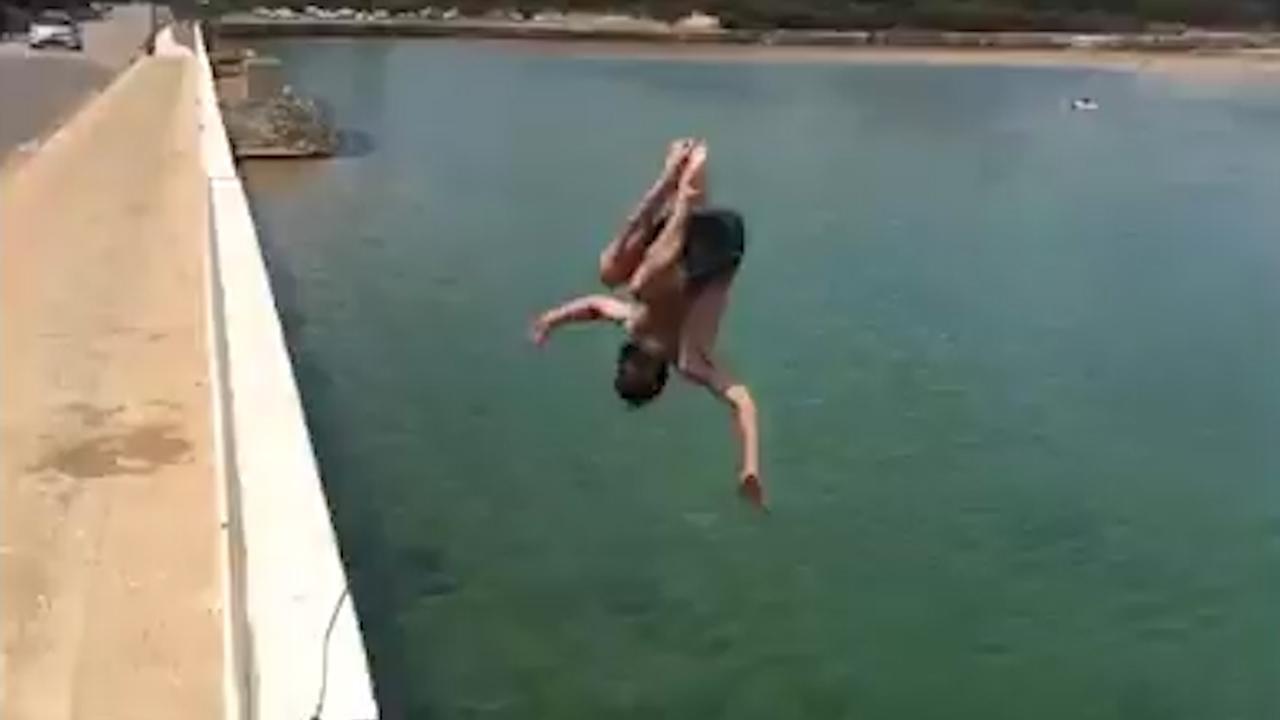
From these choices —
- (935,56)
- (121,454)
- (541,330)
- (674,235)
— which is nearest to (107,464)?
(121,454)

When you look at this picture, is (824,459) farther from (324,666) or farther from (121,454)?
(324,666)

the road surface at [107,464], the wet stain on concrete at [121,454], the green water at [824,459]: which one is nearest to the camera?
the road surface at [107,464]

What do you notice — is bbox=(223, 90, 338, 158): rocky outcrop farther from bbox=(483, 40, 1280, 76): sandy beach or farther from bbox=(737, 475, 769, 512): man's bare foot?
bbox=(483, 40, 1280, 76): sandy beach

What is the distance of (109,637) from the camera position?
314 inches

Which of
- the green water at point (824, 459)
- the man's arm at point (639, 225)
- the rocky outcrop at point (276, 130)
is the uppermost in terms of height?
the man's arm at point (639, 225)

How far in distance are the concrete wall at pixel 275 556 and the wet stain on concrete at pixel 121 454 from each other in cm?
42

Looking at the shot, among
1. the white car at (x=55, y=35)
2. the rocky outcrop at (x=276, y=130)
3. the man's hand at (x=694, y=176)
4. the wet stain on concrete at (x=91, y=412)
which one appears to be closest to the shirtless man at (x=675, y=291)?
the man's hand at (x=694, y=176)

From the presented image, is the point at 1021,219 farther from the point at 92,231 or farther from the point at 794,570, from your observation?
the point at 794,570

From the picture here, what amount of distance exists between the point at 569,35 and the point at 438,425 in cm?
5853

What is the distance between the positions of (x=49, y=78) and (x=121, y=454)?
25.9m

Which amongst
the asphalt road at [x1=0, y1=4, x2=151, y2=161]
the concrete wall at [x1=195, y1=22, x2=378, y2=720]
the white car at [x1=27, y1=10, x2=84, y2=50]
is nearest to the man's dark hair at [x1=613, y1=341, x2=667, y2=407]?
the concrete wall at [x1=195, y1=22, x2=378, y2=720]

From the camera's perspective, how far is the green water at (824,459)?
10.0m

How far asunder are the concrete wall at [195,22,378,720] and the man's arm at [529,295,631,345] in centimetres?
100

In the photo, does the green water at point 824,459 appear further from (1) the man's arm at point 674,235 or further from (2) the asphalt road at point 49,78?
(1) the man's arm at point 674,235
